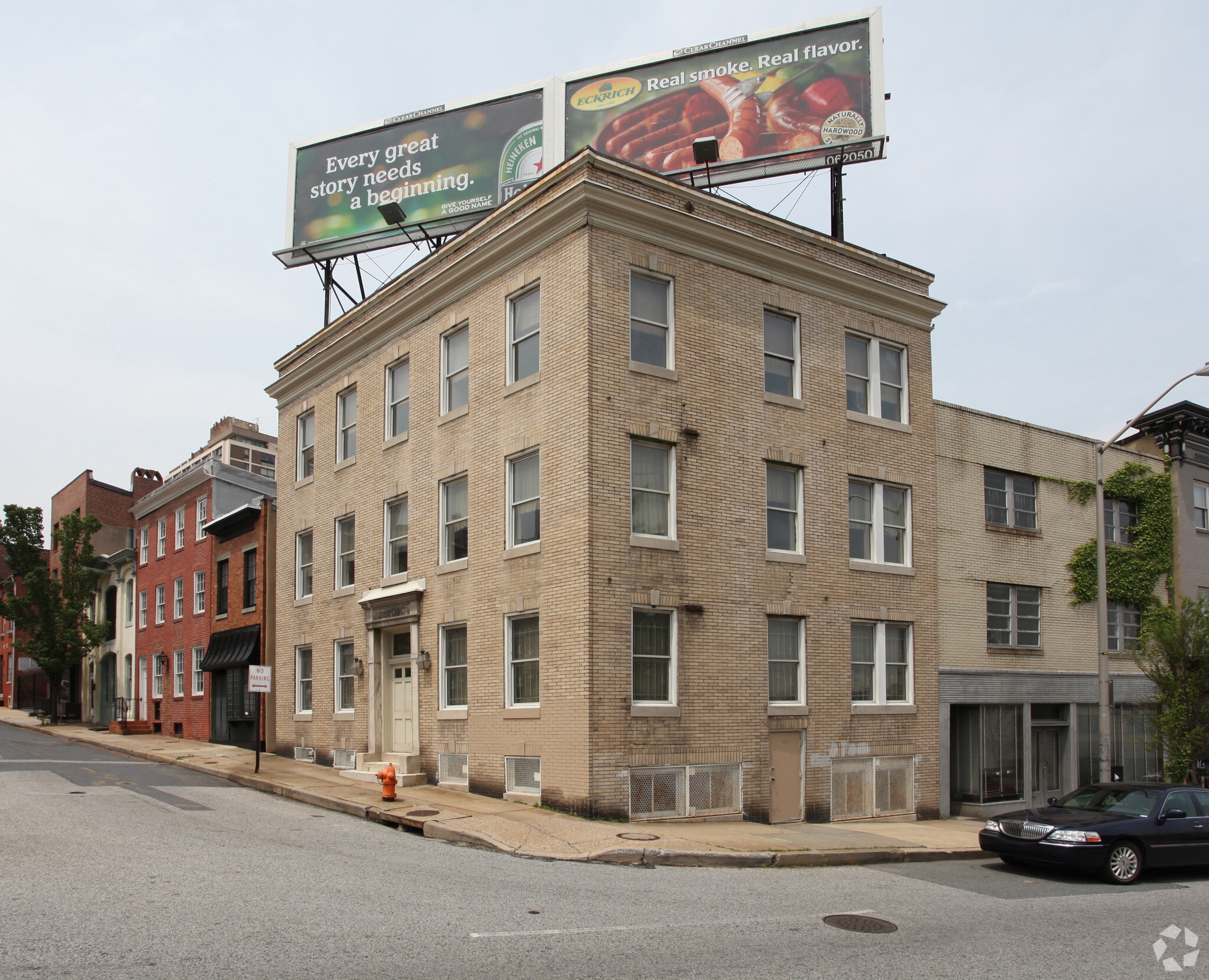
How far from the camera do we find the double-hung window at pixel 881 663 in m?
22.2

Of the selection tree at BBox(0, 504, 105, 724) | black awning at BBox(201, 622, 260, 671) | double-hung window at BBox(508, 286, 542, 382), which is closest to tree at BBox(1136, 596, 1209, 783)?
double-hung window at BBox(508, 286, 542, 382)

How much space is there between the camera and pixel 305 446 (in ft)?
94.7

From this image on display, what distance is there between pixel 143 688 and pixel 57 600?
601 cm

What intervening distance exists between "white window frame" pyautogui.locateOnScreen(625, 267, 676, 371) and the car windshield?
9.93 meters

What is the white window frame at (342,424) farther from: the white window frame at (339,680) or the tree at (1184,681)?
the tree at (1184,681)

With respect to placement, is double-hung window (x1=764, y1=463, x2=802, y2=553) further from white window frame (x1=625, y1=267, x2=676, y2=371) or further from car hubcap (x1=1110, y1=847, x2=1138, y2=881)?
car hubcap (x1=1110, y1=847, x2=1138, y2=881)

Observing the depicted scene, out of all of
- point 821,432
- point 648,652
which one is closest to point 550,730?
point 648,652

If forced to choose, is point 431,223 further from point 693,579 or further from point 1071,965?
point 1071,965

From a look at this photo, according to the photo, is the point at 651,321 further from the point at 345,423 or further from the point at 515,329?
the point at 345,423

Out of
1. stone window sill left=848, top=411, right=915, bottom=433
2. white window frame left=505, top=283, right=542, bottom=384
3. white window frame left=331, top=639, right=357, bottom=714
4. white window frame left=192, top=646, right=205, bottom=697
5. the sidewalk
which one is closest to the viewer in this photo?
the sidewalk

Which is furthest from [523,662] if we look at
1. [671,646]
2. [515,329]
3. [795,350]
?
[795,350]

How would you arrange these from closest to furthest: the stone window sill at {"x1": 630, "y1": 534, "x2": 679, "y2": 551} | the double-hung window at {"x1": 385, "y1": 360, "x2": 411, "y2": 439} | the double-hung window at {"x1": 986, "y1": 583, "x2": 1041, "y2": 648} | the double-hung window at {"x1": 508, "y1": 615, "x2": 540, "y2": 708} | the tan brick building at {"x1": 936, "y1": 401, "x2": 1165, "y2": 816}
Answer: the stone window sill at {"x1": 630, "y1": 534, "x2": 679, "y2": 551} < the double-hung window at {"x1": 508, "y1": 615, "x2": 540, "y2": 708} < the double-hung window at {"x1": 385, "y1": 360, "x2": 411, "y2": 439} < the tan brick building at {"x1": 936, "y1": 401, "x2": 1165, "y2": 816} < the double-hung window at {"x1": 986, "y1": 583, "x2": 1041, "y2": 648}

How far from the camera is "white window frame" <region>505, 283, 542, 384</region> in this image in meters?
20.2

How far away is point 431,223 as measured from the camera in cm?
2873
